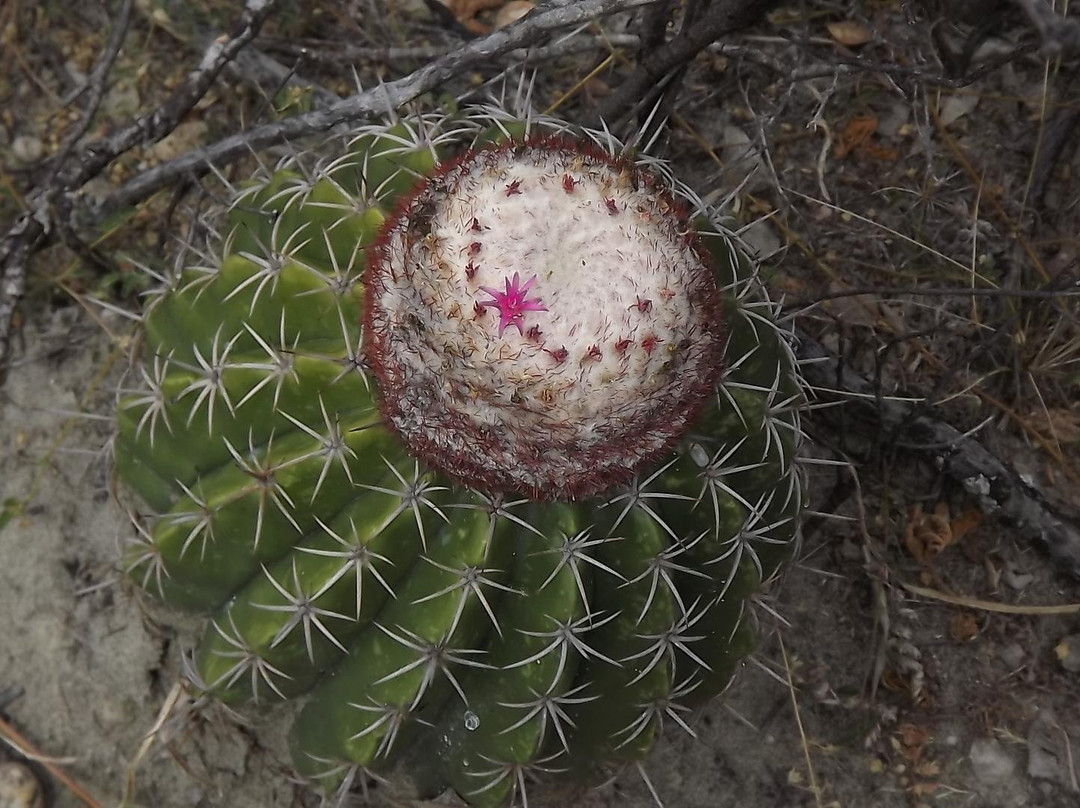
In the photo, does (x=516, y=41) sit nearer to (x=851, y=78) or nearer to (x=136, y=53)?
(x=851, y=78)

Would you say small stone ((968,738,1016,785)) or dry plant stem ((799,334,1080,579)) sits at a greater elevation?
dry plant stem ((799,334,1080,579))

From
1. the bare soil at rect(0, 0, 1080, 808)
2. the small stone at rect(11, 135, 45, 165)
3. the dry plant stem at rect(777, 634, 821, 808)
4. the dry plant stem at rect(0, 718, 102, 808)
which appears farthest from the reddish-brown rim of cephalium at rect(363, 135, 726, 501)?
the small stone at rect(11, 135, 45, 165)

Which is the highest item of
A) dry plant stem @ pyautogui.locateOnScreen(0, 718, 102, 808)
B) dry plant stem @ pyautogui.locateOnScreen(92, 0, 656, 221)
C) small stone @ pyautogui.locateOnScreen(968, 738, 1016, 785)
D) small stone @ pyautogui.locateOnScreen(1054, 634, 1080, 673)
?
dry plant stem @ pyautogui.locateOnScreen(92, 0, 656, 221)

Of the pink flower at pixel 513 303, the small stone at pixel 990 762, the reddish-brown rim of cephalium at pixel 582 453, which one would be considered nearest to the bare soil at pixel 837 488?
the small stone at pixel 990 762

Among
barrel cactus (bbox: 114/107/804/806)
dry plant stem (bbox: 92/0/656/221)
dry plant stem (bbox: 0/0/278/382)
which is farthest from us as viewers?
dry plant stem (bbox: 0/0/278/382)

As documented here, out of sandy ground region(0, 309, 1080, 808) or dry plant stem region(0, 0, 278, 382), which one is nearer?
dry plant stem region(0, 0, 278, 382)

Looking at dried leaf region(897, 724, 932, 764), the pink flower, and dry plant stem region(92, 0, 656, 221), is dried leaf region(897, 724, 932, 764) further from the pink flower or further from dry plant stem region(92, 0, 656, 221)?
dry plant stem region(92, 0, 656, 221)

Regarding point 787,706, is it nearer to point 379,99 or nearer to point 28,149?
point 379,99
